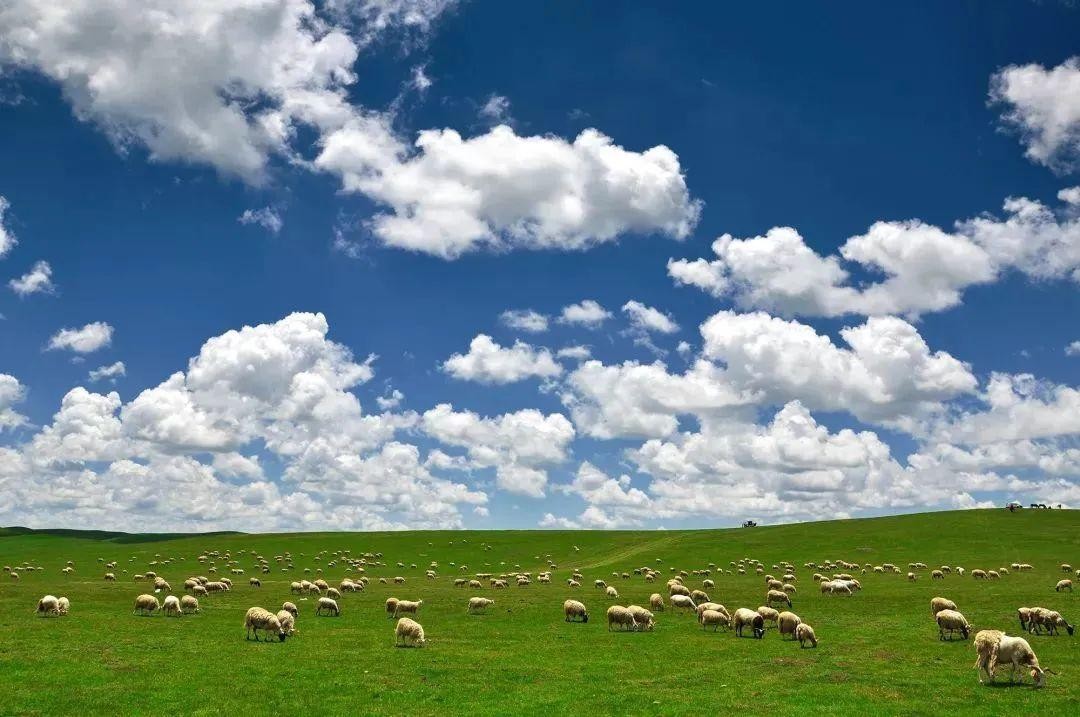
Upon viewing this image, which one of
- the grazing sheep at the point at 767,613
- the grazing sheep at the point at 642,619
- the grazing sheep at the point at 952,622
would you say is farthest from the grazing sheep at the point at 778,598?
the grazing sheep at the point at 952,622

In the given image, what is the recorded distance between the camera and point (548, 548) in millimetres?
132750

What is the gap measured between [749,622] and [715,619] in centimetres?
303

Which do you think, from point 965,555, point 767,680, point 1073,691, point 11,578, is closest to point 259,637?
point 767,680

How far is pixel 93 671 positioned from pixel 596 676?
62.2 feet

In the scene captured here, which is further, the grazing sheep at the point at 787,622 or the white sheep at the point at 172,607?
the white sheep at the point at 172,607

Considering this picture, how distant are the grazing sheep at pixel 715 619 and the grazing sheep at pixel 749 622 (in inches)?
67.2

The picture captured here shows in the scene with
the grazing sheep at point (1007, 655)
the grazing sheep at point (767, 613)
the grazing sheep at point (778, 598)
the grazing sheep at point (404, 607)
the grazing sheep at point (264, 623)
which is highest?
the grazing sheep at point (1007, 655)

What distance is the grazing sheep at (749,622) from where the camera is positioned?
125 ft

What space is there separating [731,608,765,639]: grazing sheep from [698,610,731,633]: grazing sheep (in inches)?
67.2

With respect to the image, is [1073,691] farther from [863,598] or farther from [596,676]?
[863,598]

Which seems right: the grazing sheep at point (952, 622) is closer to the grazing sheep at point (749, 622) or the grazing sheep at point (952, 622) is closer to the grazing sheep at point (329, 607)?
the grazing sheep at point (749, 622)

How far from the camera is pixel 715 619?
4166 centimetres

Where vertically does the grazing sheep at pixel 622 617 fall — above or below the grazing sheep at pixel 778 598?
above

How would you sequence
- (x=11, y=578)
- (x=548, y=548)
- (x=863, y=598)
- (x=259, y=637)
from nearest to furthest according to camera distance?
(x=259, y=637), (x=863, y=598), (x=11, y=578), (x=548, y=548)
